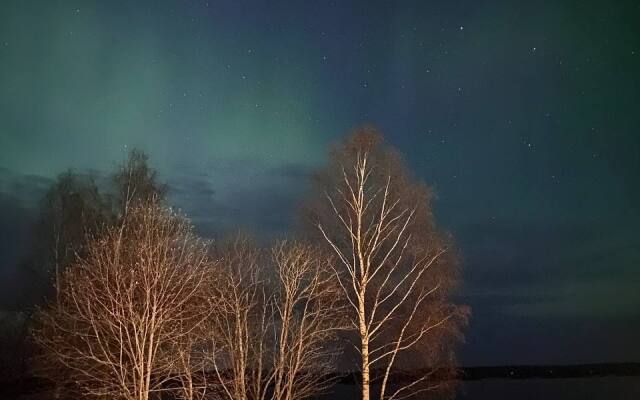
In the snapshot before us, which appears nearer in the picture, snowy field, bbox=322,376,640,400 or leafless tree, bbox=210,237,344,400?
leafless tree, bbox=210,237,344,400

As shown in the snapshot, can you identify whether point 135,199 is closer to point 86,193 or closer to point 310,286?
point 86,193

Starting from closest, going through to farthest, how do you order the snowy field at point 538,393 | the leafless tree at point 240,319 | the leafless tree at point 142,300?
1. the leafless tree at point 142,300
2. the leafless tree at point 240,319
3. the snowy field at point 538,393

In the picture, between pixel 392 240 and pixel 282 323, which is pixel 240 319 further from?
pixel 392 240

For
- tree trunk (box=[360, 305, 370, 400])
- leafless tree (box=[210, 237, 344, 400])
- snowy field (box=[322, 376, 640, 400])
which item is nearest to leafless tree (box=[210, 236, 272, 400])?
leafless tree (box=[210, 237, 344, 400])

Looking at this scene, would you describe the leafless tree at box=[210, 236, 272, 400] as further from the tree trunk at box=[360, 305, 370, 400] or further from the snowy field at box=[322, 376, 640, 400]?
the snowy field at box=[322, 376, 640, 400]

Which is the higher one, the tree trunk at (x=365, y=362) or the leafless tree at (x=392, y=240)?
the leafless tree at (x=392, y=240)

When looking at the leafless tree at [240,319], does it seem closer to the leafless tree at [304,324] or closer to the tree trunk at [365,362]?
the leafless tree at [304,324]

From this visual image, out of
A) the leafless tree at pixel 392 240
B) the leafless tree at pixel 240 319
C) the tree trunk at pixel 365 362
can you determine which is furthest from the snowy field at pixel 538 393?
the tree trunk at pixel 365 362

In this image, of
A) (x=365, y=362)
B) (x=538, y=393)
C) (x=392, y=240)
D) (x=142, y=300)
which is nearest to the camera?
(x=365, y=362)

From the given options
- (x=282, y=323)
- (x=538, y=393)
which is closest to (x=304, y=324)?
(x=282, y=323)

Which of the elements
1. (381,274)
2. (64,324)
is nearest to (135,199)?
(64,324)

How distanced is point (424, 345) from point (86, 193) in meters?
21.6

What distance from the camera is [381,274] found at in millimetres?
26031

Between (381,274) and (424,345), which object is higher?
Answer: (381,274)
